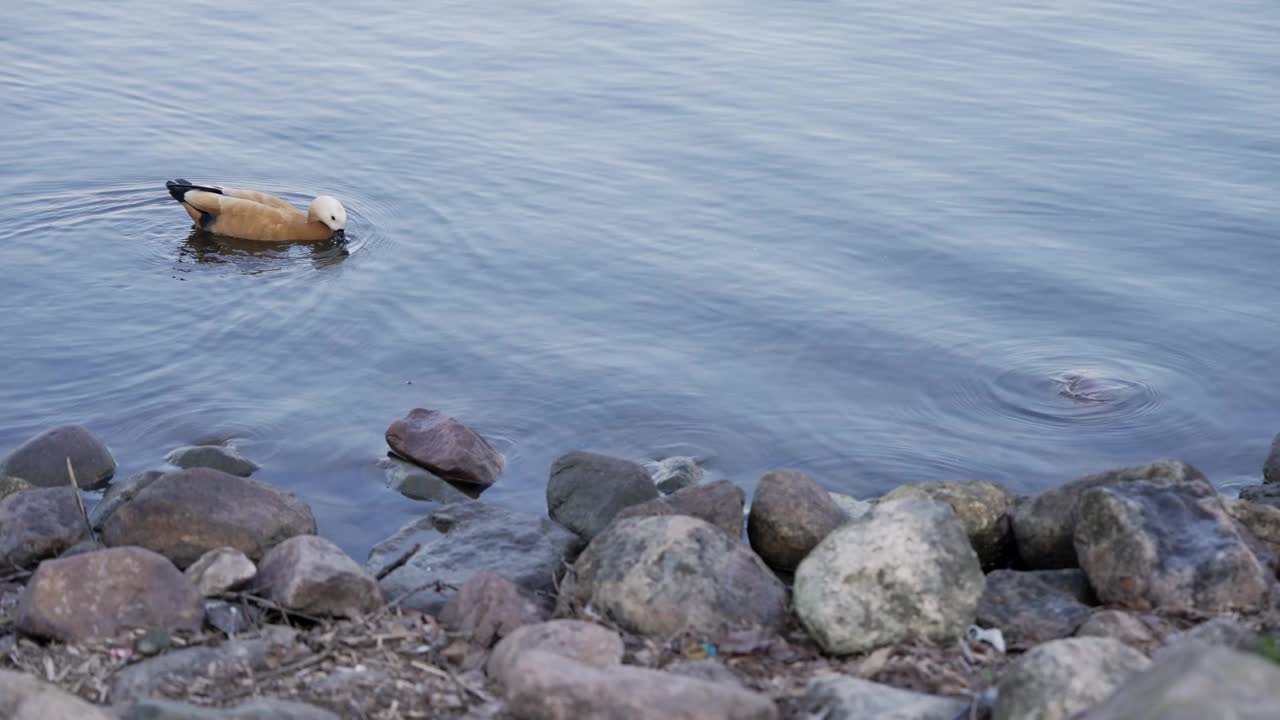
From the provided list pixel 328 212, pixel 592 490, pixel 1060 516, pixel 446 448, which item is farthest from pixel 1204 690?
pixel 328 212

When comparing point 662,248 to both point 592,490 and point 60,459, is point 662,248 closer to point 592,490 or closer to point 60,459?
point 592,490

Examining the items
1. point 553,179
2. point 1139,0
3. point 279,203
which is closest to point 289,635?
point 279,203

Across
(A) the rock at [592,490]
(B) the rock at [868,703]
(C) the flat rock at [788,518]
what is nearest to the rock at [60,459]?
(A) the rock at [592,490]

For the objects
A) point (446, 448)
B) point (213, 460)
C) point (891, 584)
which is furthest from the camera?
point (213, 460)

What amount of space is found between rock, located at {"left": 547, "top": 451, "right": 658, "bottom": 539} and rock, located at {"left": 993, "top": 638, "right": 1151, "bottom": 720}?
2.80 m

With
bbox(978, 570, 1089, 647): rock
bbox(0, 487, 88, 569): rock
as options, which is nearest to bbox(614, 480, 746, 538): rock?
bbox(978, 570, 1089, 647): rock

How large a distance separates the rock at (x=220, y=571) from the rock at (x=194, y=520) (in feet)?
1.41

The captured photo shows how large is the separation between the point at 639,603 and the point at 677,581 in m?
0.17

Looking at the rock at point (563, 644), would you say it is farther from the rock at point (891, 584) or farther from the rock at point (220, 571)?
the rock at point (220, 571)

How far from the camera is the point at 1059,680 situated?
412cm

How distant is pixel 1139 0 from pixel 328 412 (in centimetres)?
1451

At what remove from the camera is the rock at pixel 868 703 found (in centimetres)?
428

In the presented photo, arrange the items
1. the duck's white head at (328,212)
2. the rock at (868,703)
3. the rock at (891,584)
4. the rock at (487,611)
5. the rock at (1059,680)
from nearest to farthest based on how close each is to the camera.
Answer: the rock at (1059,680), the rock at (868,703), the rock at (891,584), the rock at (487,611), the duck's white head at (328,212)

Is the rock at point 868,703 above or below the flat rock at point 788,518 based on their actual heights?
above
